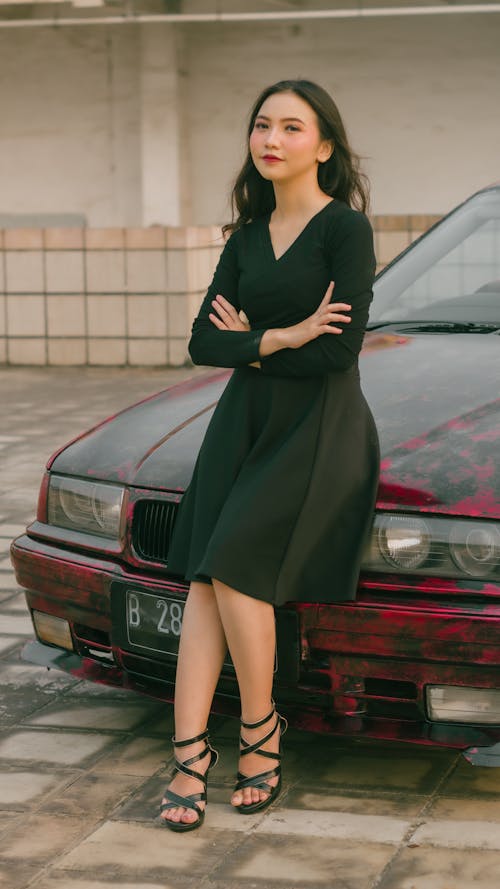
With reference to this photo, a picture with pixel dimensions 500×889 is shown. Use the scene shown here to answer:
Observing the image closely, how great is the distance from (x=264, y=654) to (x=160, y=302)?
8.53 m

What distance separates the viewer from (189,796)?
3531mm

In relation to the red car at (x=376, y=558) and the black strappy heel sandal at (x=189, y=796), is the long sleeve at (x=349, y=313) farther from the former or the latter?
the black strappy heel sandal at (x=189, y=796)

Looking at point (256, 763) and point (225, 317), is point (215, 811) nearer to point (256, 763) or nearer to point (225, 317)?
point (256, 763)

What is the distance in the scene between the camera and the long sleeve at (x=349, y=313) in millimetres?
3535

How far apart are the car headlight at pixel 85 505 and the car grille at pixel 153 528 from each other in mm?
69

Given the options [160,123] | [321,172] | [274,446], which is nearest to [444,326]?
[321,172]

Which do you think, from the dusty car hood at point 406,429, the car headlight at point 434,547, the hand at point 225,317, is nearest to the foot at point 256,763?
the car headlight at point 434,547

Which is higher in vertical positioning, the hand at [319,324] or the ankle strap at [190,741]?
the hand at [319,324]

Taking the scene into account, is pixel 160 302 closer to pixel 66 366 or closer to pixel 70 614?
pixel 66 366

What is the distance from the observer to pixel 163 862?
130 inches

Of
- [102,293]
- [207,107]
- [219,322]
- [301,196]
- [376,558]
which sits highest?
[207,107]

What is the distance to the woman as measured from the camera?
347 centimetres

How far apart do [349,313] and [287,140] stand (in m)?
0.46

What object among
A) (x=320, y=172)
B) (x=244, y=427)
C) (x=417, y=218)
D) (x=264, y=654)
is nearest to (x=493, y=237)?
(x=320, y=172)
